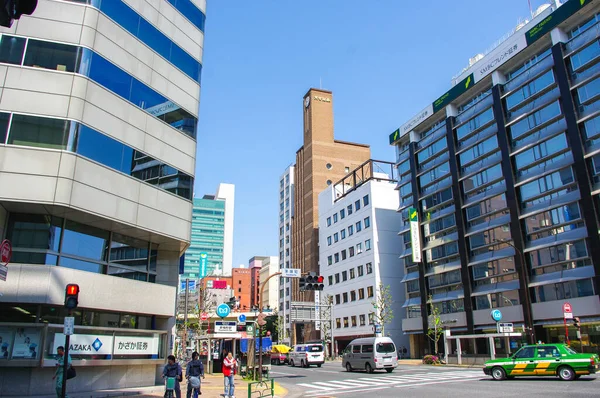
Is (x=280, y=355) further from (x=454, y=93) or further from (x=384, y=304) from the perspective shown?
(x=454, y=93)

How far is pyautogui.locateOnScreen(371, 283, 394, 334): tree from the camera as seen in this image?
63000mm

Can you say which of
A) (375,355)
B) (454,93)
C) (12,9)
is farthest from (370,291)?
(12,9)

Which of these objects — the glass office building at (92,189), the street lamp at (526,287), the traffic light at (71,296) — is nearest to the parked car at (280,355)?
the street lamp at (526,287)

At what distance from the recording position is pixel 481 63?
53.1 metres

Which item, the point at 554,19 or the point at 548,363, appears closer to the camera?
the point at 548,363

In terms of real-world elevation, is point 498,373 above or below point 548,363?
below

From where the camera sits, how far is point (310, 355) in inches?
1670

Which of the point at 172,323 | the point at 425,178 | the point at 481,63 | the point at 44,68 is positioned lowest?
the point at 172,323

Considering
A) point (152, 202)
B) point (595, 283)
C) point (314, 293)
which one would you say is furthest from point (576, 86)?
point (314, 293)

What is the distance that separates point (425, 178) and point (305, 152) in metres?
39.1

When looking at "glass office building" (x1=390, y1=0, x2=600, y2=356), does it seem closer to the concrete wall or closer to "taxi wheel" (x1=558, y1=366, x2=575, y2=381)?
"taxi wheel" (x1=558, y1=366, x2=575, y2=381)

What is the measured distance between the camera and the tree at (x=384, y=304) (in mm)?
63000

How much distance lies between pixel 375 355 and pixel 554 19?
3466 cm

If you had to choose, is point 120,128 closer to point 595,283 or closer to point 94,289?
point 94,289
